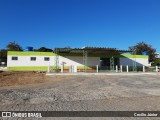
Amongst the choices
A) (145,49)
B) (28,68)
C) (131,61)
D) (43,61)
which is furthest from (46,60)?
(145,49)

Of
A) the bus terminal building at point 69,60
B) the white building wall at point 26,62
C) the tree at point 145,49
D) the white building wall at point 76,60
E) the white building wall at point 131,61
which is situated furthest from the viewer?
the tree at point 145,49

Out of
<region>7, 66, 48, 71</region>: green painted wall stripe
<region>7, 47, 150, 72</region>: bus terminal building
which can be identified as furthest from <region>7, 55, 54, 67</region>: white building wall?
<region>7, 66, 48, 71</region>: green painted wall stripe

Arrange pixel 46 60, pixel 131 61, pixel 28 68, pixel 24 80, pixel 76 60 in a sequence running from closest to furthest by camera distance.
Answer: pixel 24 80, pixel 28 68, pixel 46 60, pixel 76 60, pixel 131 61

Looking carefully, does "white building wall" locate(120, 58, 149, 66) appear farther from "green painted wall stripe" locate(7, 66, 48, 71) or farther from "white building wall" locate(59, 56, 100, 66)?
"green painted wall stripe" locate(7, 66, 48, 71)

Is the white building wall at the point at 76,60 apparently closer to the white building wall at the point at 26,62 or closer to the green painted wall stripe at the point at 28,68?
the white building wall at the point at 26,62

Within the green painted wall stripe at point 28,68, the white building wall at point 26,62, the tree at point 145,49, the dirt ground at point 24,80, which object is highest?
the tree at point 145,49

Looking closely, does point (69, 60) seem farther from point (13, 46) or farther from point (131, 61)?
point (13, 46)

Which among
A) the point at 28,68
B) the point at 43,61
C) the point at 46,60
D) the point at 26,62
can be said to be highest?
the point at 46,60

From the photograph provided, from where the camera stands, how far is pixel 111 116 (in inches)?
232

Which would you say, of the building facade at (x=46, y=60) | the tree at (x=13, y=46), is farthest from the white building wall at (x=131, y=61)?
the tree at (x=13, y=46)

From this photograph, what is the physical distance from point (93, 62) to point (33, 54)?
11086 millimetres

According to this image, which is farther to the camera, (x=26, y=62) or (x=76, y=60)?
(x=76, y=60)

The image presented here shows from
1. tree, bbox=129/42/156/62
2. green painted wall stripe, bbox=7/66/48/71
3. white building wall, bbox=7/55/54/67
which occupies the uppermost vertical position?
tree, bbox=129/42/156/62

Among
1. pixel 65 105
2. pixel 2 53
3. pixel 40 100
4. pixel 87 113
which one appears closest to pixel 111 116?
pixel 87 113
